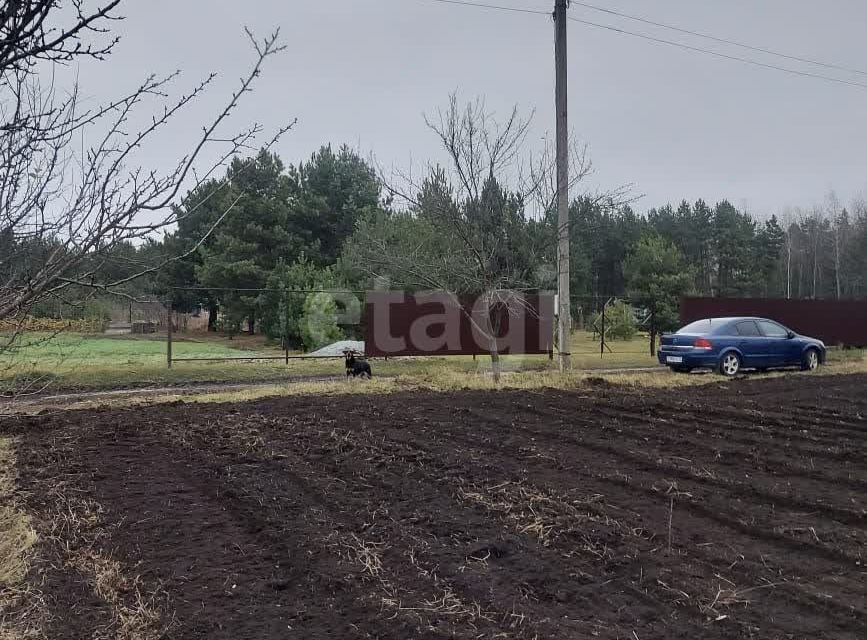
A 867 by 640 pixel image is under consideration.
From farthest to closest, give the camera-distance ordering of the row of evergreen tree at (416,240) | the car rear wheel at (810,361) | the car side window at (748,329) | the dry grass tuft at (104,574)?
the car rear wheel at (810,361), the car side window at (748,329), the row of evergreen tree at (416,240), the dry grass tuft at (104,574)

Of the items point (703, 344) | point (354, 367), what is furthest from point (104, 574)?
point (703, 344)

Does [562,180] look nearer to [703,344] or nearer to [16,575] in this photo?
[703,344]

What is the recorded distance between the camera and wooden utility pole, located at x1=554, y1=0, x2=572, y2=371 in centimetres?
1195

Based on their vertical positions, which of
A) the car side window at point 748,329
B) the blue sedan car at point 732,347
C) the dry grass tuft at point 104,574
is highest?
the car side window at point 748,329

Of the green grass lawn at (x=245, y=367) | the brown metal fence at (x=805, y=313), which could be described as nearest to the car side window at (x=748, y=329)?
the green grass lawn at (x=245, y=367)

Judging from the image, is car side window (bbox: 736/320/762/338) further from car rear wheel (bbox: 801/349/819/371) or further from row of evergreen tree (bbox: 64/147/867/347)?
row of evergreen tree (bbox: 64/147/867/347)

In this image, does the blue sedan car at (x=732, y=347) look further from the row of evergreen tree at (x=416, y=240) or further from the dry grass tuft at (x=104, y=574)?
the dry grass tuft at (x=104, y=574)

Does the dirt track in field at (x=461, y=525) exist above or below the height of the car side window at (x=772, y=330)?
below

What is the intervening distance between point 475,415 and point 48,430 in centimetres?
490

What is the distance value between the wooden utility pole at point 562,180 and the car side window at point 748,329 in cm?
419

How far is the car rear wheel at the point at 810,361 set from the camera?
48.9 feet

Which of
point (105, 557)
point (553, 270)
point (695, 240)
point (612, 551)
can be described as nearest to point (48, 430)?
point (105, 557)

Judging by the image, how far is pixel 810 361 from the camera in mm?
15016

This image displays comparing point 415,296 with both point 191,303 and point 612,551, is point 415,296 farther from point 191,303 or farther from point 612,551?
point 191,303
